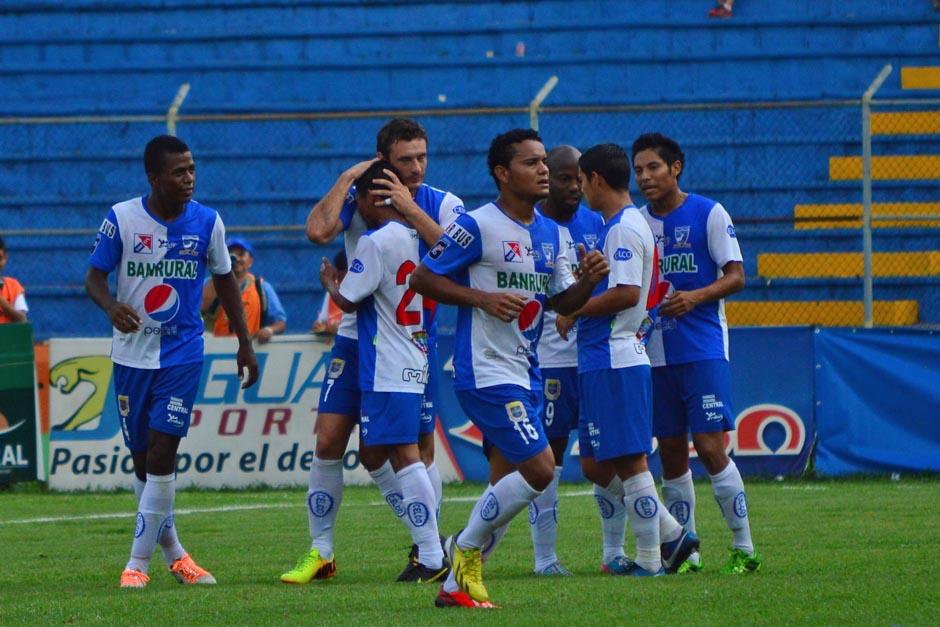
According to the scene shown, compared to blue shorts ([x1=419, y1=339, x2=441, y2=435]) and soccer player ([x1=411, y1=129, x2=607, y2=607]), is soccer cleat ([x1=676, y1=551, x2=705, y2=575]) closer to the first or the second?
blue shorts ([x1=419, y1=339, x2=441, y2=435])

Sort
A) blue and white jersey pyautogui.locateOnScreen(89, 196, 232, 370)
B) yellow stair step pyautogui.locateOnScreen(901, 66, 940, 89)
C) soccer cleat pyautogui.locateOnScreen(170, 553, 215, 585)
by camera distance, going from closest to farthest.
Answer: soccer cleat pyautogui.locateOnScreen(170, 553, 215, 585)
blue and white jersey pyautogui.locateOnScreen(89, 196, 232, 370)
yellow stair step pyautogui.locateOnScreen(901, 66, 940, 89)

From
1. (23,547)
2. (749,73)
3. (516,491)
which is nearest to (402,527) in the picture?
(23,547)

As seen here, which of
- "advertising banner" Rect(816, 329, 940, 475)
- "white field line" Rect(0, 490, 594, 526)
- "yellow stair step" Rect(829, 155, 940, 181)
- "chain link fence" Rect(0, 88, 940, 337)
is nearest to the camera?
"white field line" Rect(0, 490, 594, 526)

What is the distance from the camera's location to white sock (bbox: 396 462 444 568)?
7996 mm

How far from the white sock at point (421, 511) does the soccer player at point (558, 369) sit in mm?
675

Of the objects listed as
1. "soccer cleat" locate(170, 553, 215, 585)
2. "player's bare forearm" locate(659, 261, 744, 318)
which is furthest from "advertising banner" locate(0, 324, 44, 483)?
"player's bare forearm" locate(659, 261, 744, 318)

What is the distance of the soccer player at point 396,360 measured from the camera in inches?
315

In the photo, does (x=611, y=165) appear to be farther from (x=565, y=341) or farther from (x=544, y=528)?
(x=544, y=528)

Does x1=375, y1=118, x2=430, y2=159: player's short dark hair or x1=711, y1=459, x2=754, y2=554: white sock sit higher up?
x1=375, y1=118, x2=430, y2=159: player's short dark hair

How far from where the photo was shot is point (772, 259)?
18266mm

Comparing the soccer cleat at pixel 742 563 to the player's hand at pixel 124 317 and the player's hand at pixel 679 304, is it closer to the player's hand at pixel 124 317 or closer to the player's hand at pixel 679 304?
the player's hand at pixel 679 304

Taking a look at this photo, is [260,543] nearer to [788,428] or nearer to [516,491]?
[516,491]

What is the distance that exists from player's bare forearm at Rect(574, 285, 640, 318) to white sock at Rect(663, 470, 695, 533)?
1399 millimetres

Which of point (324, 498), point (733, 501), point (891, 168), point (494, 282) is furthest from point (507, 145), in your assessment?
point (891, 168)
